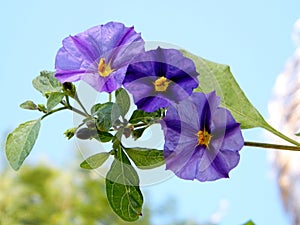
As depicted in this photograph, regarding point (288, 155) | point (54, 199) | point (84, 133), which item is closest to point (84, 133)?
point (84, 133)

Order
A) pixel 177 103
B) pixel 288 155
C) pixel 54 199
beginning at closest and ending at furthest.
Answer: pixel 177 103 → pixel 288 155 → pixel 54 199

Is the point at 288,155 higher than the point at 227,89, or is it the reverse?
the point at 227,89

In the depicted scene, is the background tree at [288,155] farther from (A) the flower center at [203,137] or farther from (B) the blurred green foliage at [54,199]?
(B) the blurred green foliage at [54,199]

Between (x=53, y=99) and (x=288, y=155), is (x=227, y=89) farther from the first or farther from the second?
(x=288, y=155)

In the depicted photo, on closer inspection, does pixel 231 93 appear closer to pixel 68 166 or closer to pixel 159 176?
pixel 159 176

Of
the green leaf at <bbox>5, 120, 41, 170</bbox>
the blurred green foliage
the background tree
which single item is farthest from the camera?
the blurred green foliage

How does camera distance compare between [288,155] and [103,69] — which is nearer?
[103,69]

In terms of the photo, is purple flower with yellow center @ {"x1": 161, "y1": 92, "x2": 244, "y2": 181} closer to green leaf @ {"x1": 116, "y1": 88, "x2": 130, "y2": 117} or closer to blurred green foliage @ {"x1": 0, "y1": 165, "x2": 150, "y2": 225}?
green leaf @ {"x1": 116, "y1": 88, "x2": 130, "y2": 117}

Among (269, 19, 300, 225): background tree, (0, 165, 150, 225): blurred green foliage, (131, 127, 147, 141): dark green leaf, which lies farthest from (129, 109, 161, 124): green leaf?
(0, 165, 150, 225): blurred green foliage
